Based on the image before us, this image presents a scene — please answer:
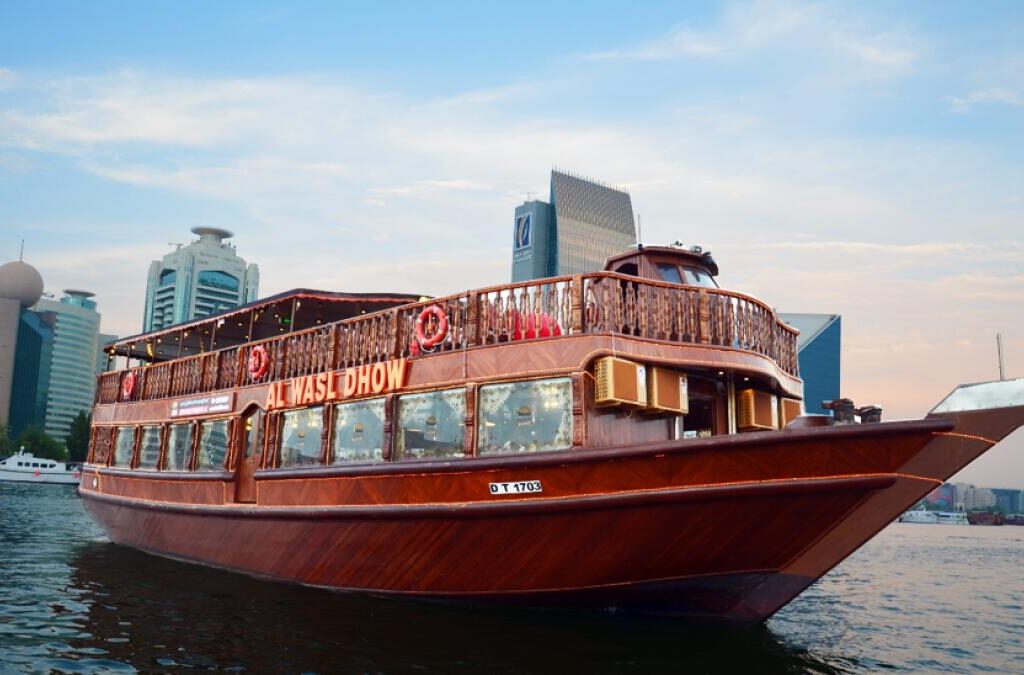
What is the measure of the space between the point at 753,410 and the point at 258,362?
8.29 meters

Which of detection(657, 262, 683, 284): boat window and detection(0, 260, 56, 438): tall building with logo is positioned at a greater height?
detection(0, 260, 56, 438): tall building with logo

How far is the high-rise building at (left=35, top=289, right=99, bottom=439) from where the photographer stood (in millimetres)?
161500

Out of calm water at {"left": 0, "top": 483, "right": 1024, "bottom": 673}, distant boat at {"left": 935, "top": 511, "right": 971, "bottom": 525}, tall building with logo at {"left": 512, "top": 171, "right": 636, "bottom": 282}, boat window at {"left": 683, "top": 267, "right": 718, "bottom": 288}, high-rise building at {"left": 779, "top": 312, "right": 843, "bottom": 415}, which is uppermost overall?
tall building with logo at {"left": 512, "top": 171, "right": 636, "bottom": 282}

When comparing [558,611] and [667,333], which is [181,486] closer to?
[558,611]

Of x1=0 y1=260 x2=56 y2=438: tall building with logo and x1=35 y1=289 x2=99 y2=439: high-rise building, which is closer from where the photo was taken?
x1=0 y1=260 x2=56 y2=438: tall building with logo

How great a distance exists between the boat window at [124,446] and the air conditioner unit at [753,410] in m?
13.1

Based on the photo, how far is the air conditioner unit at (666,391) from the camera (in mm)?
9000

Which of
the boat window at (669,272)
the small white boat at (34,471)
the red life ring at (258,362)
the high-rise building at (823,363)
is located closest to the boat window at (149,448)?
the red life ring at (258,362)

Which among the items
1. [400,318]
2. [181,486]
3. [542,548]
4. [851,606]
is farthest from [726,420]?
[181,486]

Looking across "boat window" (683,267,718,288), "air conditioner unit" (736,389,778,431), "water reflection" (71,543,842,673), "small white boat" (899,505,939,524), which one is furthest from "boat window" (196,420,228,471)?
"small white boat" (899,505,939,524)

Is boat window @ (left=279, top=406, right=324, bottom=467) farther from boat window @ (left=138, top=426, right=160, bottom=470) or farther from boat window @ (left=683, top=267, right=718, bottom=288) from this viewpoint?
boat window @ (left=683, top=267, right=718, bottom=288)

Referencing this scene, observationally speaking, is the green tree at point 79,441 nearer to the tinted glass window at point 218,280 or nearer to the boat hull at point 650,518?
the tinted glass window at point 218,280

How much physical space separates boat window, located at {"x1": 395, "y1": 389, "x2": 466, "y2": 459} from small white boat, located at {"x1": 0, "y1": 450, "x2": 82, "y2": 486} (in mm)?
77972

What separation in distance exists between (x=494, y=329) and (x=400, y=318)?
6.15 ft
